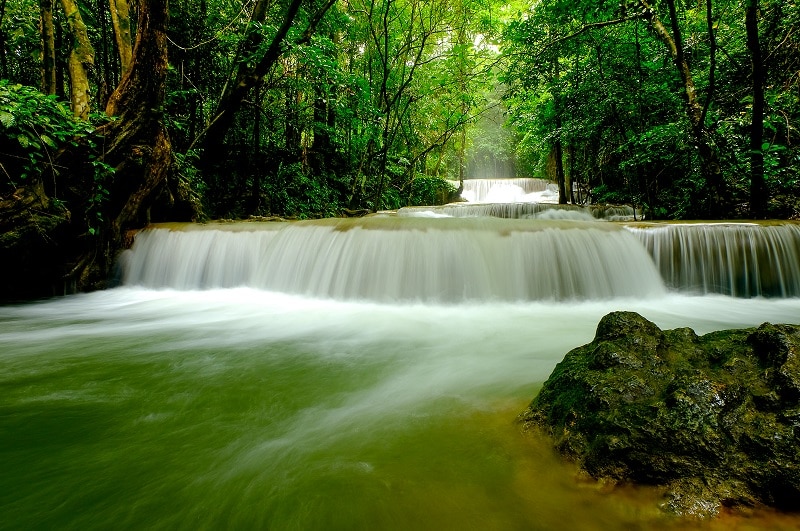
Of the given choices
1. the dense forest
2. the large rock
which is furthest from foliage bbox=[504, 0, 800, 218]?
the large rock

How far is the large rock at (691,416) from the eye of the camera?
1071 mm

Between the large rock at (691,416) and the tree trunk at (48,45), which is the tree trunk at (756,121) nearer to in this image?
the large rock at (691,416)

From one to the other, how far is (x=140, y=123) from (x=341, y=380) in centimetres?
642

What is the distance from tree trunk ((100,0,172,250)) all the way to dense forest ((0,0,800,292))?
0.02m

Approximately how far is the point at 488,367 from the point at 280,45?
8.53m

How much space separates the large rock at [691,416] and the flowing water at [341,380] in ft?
0.26

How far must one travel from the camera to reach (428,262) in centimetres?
540

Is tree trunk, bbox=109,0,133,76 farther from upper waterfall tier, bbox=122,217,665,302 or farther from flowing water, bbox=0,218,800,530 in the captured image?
flowing water, bbox=0,218,800,530

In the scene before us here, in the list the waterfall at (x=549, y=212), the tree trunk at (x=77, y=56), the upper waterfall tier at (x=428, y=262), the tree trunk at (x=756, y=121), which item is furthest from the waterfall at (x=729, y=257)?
the tree trunk at (x=77, y=56)

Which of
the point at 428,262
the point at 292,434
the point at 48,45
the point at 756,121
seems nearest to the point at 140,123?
the point at 48,45

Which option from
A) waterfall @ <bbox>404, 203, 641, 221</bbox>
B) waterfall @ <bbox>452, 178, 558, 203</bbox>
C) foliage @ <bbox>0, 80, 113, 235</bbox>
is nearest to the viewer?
foliage @ <bbox>0, 80, 113, 235</bbox>

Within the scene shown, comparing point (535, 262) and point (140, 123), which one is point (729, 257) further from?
point (140, 123)

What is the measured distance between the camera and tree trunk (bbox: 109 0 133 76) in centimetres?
710

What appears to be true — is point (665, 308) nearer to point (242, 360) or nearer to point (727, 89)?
point (242, 360)
